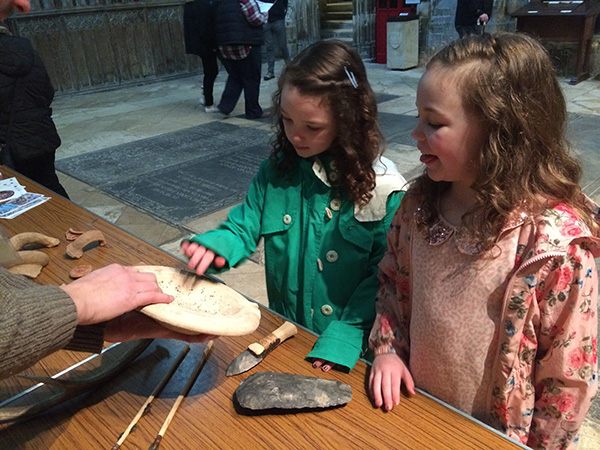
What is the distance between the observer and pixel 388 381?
1175 millimetres

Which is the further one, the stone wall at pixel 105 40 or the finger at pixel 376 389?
the stone wall at pixel 105 40

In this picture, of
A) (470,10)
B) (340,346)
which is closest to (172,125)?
(470,10)

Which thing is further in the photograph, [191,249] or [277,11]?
[277,11]

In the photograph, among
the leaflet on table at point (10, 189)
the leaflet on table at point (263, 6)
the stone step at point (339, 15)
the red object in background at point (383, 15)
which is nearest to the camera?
the leaflet on table at point (10, 189)

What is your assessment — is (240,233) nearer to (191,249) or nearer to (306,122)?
(191,249)

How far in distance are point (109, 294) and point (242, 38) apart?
238 inches

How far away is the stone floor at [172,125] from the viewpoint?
383 cm

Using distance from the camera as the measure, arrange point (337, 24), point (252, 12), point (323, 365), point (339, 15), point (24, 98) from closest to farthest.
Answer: point (323, 365)
point (24, 98)
point (252, 12)
point (337, 24)
point (339, 15)

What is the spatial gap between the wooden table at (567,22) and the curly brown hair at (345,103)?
7.64 meters

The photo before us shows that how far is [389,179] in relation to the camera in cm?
162

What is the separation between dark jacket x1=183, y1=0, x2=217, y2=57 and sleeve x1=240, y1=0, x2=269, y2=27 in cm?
49

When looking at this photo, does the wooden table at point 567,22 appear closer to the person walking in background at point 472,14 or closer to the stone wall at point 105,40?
the person walking in background at point 472,14

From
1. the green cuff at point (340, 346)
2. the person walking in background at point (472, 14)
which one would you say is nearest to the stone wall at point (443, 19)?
the person walking in background at point (472, 14)

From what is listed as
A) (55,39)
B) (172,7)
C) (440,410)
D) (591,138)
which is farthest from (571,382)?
(172,7)
